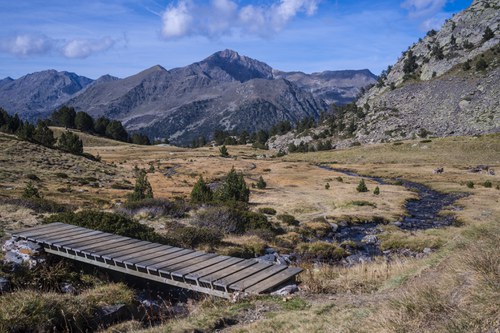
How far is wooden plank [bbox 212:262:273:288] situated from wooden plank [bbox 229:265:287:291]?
0.42ft

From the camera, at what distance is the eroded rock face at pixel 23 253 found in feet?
44.7

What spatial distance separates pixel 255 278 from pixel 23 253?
9.03 m

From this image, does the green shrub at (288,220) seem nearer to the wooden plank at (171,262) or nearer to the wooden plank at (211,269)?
the wooden plank at (171,262)

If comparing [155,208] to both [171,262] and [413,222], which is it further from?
[413,222]

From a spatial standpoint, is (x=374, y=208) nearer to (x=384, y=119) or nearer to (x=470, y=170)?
(x=470, y=170)

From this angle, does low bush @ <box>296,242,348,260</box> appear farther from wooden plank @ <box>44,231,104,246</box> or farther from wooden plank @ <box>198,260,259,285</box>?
wooden plank @ <box>44,231,104,246</box>

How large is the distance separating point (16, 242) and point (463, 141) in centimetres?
11308

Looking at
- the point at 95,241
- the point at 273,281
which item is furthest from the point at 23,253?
the point at 273,281

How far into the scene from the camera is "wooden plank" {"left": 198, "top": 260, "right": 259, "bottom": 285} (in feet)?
35.1

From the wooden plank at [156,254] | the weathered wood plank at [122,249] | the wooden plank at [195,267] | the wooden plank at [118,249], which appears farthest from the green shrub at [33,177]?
the wooden plank at [195,267]

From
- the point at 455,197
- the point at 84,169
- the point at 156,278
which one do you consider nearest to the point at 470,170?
the point at 455,197

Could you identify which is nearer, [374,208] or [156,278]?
[156,278]

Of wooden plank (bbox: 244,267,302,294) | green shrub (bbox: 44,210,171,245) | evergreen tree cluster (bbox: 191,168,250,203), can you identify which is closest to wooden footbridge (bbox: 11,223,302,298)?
wooden plank (bbox: 244,267,302,294)

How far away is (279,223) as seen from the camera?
101ft
